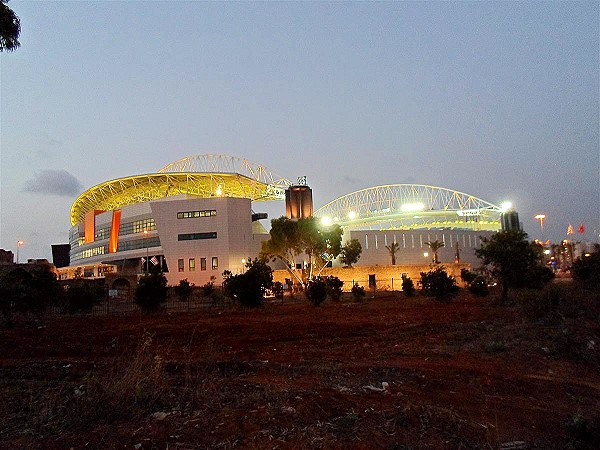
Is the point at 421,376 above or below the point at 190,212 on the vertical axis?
below

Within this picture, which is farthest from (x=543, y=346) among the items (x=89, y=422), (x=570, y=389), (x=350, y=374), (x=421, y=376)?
(x=89, y=422)

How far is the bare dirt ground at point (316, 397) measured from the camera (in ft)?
19.2

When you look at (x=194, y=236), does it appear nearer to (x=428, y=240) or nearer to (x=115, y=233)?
(x=115, y=233)

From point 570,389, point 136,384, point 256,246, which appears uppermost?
point 256,246

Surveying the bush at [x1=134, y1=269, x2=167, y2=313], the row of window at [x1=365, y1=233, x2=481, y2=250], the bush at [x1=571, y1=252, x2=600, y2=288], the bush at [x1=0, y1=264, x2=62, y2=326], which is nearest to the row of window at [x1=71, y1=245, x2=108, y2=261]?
the row of window at [x1=365, y1=233, x2=481, y2=250]

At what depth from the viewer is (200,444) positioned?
5629mm

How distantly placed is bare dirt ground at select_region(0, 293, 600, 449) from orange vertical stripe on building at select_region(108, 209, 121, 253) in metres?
79.6

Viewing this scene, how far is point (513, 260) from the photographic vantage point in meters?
27.1

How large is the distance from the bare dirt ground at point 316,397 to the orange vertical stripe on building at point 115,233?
79.6 metres

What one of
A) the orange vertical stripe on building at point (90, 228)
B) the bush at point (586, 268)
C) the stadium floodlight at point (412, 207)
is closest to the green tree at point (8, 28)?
the bush at point (586, 268)

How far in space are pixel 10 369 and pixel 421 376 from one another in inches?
371

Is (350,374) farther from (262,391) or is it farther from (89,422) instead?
(89,422)

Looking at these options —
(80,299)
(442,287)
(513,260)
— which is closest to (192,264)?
(80,299)

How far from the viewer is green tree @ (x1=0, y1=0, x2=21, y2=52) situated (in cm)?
1094
